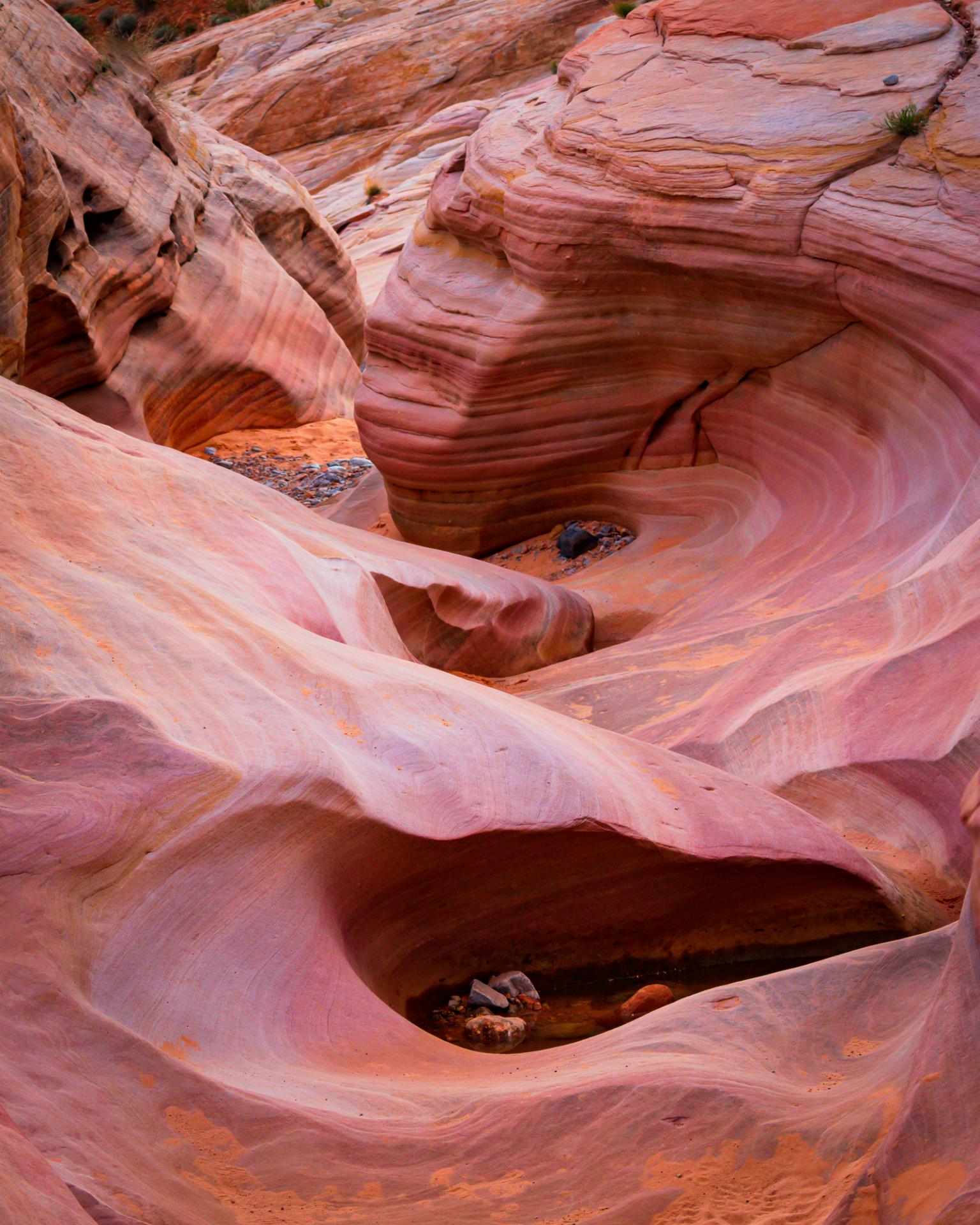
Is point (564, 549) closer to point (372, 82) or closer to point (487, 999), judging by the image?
point (487, 999)

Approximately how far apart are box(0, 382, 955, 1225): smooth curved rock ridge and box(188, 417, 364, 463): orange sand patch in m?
6.58

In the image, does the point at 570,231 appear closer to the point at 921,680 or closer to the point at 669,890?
the point at 921,680

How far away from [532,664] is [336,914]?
3.71 metres

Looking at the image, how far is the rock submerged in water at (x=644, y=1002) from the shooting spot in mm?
4059

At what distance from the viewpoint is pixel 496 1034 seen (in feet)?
12.9

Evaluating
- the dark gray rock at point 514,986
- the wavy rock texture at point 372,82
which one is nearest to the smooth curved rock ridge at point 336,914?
the dark gray rock at point 514,986

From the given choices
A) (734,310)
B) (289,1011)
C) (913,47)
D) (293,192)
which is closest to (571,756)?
(289,1011)

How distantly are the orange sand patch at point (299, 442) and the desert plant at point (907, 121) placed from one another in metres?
6.32

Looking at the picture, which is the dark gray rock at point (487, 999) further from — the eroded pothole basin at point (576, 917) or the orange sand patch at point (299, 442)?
the orange sand patch at point (299, 442)

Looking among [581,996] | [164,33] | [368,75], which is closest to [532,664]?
[581,996]

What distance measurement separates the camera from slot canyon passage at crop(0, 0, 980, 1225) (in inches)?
113

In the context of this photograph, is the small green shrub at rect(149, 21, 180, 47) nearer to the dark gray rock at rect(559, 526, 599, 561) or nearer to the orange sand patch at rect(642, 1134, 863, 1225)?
the dark gray rock at rect(559, 526, 599, 561)

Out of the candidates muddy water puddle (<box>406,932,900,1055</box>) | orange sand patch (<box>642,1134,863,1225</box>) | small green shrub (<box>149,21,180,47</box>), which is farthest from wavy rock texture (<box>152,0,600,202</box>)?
orange sand patch (<box>642,1134,863,1225</box>)

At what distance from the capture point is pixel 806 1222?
252 cm
